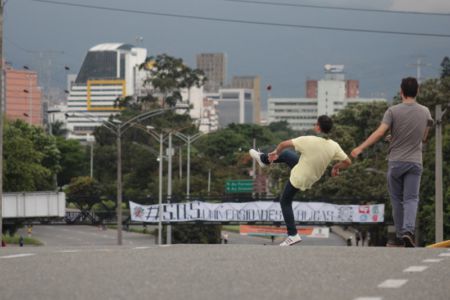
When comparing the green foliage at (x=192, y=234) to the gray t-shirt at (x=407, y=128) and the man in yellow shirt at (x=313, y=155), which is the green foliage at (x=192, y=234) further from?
the gray t-shirt at (x=407, y=128)

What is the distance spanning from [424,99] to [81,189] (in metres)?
59.1

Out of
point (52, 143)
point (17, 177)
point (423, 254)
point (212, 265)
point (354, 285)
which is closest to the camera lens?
point (354, 285)

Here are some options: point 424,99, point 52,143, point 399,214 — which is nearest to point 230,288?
point 399,214

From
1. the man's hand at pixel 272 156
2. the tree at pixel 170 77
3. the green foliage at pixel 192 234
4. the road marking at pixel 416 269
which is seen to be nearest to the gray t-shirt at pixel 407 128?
the man's hand at pixel 272 156

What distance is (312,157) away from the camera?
1922cm

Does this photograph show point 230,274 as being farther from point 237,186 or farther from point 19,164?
point 237,186

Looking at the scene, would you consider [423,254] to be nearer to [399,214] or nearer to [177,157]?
[399,214]

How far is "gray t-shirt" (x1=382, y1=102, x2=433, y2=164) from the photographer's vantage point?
1802cm

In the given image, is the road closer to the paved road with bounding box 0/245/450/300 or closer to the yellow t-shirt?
the yellow t-shirt

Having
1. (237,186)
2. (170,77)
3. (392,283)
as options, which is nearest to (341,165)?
(392,283)

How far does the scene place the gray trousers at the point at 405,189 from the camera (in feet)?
59.7

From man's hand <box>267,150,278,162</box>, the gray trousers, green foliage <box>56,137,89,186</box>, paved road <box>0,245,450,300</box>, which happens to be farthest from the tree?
paved road <box>0,245,450,300</box>

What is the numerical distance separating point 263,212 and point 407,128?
58828 mm

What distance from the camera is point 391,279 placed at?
41.7 ft
